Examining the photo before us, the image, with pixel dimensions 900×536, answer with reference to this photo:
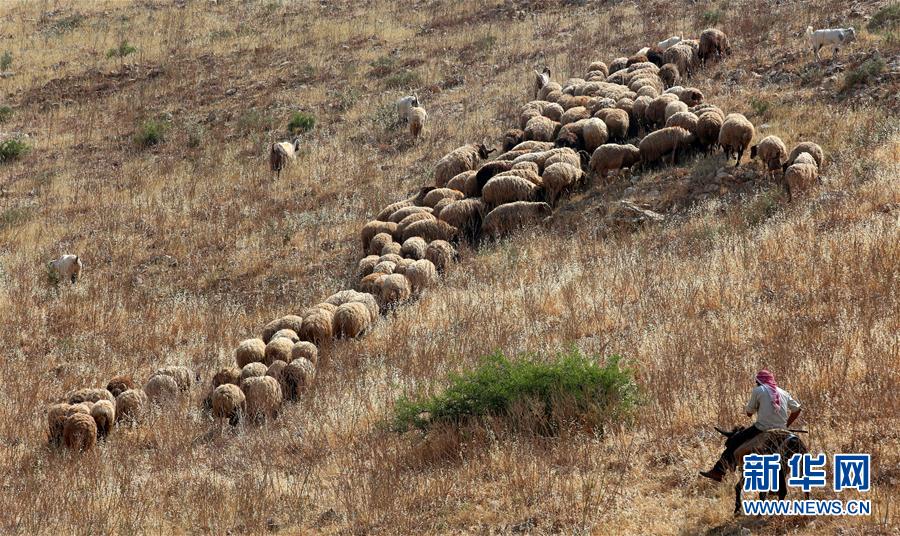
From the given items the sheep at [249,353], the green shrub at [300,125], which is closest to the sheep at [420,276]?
the sheep at [249,353]

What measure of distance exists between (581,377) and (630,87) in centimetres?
1186

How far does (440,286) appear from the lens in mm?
12602

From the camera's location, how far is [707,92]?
58.3 feet

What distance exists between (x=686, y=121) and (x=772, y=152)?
1.83 meters

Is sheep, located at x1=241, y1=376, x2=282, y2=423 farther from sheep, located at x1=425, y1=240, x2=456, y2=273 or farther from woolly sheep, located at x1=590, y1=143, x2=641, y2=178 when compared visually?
woolly sheep, located at x1=590, y1=143, x2=641, y2=178

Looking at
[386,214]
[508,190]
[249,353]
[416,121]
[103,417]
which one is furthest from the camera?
[416,121]

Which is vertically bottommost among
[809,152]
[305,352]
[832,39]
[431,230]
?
[305,352]

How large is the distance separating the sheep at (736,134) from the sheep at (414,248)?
489 cm

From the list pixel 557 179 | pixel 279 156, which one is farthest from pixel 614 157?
pixel 279 156

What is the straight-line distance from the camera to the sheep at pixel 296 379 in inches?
395

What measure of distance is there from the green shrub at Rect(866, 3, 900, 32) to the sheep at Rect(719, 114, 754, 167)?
7.29 m

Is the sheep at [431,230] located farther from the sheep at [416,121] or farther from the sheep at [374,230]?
the sheep at [416,121]

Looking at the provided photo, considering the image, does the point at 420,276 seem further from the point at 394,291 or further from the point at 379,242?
the point at 379,242

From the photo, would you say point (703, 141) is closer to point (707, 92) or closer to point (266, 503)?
point (707, 92)
